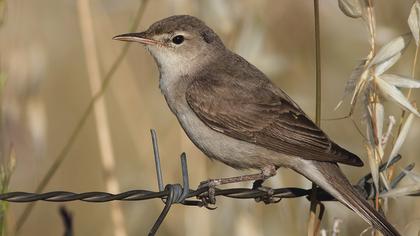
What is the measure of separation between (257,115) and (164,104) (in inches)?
69.0

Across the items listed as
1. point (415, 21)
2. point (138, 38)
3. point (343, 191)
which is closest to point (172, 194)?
point (343, 191)

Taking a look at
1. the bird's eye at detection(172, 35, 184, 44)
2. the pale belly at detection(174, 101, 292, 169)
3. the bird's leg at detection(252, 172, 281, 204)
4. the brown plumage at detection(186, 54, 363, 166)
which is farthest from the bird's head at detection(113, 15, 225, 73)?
the bird's leg at detection(252, 172, 281, 204)

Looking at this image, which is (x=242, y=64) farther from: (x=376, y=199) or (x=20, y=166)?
(x=20, y=166)

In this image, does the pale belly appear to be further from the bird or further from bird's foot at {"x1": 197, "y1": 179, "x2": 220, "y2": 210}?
bird's foot at {"x1": 197, "y1": 179, "x2": 220, "y2": 210}

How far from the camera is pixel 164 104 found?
21.0 feet

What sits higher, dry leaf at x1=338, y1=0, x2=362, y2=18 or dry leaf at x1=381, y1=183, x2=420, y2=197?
dry leaf at x1=338, y1=0, x2=362, y2=18

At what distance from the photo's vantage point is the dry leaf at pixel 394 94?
3.42m

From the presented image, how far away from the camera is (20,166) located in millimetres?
6656

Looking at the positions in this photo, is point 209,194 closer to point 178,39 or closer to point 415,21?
point 178,39

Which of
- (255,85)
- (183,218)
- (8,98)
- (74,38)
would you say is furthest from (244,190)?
(74,38)

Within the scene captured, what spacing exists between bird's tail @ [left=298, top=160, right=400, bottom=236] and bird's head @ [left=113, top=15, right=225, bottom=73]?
1219 millimetres

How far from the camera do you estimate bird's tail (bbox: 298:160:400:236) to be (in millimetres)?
3821

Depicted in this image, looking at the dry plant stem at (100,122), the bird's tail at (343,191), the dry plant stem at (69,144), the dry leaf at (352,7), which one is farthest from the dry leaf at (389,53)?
the dry plant stem at (100,122)

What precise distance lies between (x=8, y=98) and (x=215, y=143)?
1.20 metres
